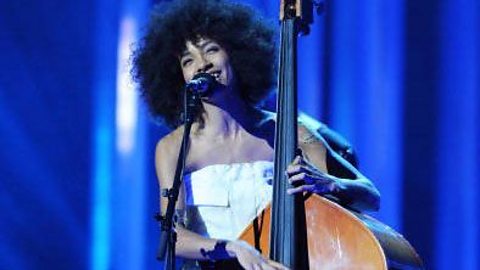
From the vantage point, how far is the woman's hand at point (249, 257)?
1685 millimetres

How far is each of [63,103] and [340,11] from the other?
41.2 inches

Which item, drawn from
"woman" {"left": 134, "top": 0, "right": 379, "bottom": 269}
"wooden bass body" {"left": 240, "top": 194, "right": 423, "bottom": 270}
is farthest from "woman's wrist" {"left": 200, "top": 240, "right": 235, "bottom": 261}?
"wooden bass body" {"left": 240, "top": 194, "right": 423, "bottom": 270}

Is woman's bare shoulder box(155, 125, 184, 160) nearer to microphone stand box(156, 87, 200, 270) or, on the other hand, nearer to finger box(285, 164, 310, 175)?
microphone stand box(156, 87, 200, 270)

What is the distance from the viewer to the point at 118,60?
280cm

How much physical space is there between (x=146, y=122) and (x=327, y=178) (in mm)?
1122

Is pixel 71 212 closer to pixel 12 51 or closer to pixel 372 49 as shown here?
pixel 12 51

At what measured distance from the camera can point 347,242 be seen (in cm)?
168

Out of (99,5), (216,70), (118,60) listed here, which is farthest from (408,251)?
(99,5)

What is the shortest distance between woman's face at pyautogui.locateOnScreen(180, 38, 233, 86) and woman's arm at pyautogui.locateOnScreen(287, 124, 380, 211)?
26cm

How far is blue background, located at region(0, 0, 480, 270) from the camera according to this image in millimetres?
2527

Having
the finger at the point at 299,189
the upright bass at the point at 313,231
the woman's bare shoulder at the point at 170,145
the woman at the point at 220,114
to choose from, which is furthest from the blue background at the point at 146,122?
the finger at the point at 299,189

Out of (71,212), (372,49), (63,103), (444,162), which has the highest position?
(372,49)

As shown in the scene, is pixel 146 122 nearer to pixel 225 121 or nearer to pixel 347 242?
pixel 225 121

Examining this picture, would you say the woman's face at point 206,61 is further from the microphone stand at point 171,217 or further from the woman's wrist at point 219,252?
the woman's wrist at point 219,252
